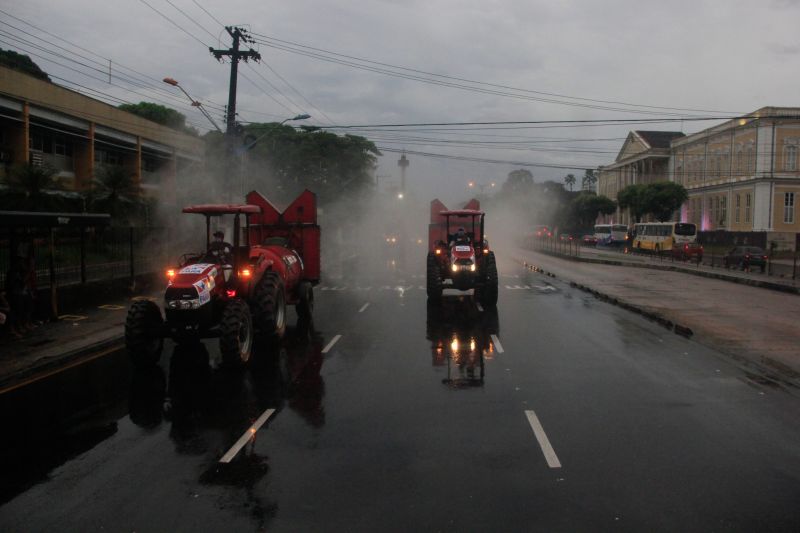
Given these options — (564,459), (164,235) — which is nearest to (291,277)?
(564,459)

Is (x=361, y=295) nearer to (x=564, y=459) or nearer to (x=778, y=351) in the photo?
(x=778, y=351)

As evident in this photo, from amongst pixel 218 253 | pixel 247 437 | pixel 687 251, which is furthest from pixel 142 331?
pixel 687 251

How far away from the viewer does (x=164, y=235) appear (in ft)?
77.8

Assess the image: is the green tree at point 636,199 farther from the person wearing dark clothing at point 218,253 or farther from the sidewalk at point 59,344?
the person wearing dark clothing at point 218,253

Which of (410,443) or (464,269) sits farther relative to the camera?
(464,269)

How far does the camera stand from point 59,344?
40.1ft

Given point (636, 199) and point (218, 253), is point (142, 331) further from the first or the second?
point (636, 199)

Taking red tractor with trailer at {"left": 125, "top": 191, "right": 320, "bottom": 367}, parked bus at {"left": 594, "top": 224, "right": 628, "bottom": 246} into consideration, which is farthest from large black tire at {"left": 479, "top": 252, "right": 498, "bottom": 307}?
parked bus at {"left": 594, "top": 224, "right": 628, "bottom": 246}

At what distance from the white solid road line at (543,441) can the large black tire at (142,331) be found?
6021 mm

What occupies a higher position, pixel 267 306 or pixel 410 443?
pixel 267 306

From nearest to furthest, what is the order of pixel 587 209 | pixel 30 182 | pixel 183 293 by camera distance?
pixel 183 293 < pixel 30 182 < pixel 587 209

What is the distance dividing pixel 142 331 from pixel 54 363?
204 cm

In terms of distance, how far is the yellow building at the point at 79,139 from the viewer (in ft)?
97.3

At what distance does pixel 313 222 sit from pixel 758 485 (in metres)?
11.7
